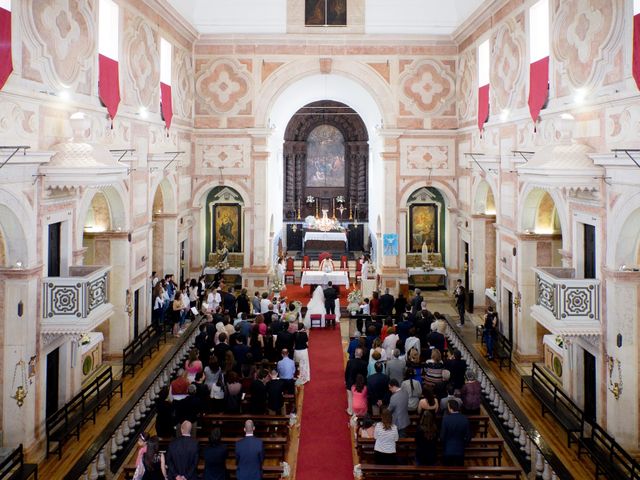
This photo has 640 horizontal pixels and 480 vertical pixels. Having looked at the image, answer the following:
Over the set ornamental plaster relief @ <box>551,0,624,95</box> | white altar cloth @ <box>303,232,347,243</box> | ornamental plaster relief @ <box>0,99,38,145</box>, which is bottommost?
white altar cloth @ <box>303,232,347,243</box>

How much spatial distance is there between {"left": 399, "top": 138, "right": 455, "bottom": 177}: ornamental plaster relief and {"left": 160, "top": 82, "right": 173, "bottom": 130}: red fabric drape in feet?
31.3

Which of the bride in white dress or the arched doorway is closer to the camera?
the bride in white dress

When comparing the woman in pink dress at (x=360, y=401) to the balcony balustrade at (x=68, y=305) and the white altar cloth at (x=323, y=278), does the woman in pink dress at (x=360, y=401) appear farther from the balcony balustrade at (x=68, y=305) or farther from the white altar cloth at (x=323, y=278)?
the white altar cloth at (x=323, y=278)

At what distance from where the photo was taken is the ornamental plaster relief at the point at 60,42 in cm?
1150

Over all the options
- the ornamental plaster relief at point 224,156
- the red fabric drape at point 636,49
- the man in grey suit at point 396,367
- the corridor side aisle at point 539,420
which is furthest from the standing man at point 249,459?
the ornamental plaster relief at point 224,156

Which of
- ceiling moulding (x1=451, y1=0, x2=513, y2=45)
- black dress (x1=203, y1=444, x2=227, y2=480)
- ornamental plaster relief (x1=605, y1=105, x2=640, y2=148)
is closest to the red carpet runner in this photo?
black dress (x1=203, y1=444, x2=227, y2=480)

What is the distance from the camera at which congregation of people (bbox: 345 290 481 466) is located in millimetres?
9508

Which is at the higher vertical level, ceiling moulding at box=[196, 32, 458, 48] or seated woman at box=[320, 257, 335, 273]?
ceiling moulding at box=[196, 32, 458, 48]

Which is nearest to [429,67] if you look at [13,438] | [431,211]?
[431,211]

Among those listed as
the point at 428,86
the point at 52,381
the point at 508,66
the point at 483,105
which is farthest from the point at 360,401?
the point at 428,86

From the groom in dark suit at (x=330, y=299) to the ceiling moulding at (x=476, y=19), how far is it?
33.7ft

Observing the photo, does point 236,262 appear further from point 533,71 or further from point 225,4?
point 533,71

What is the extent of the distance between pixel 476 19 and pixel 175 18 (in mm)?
10418

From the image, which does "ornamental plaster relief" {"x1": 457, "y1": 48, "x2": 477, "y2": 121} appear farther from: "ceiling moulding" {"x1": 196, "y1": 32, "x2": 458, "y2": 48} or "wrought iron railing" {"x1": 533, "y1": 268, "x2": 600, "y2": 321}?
"wrought iron railing" {"x1": 533, "y1": 268, "x2": 600, "y2": 321}
